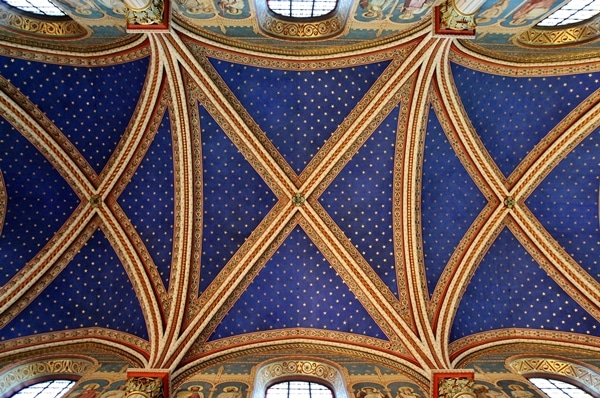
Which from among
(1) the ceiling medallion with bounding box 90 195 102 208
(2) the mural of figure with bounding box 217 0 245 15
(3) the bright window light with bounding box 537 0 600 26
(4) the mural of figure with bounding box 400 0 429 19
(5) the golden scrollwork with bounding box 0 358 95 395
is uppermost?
(2) the mural of figure with bounding box 217 0 245 15

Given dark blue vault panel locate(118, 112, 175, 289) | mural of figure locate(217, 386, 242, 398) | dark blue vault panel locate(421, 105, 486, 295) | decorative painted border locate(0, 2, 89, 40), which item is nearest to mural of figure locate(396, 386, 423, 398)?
dark blue vault panel locate(421, 105, 486, 295)

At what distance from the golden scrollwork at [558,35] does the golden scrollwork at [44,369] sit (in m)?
13.5

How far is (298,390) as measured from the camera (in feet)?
32.7

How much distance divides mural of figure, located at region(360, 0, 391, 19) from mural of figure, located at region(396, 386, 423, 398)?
855cm

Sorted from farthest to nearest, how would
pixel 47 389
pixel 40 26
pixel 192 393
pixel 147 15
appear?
pixel 47 389 → pixel 40 26 → pixel 192 393 → pixel 147 15

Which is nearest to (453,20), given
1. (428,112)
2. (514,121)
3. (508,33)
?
(508,33)

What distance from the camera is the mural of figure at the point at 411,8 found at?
8.76 m

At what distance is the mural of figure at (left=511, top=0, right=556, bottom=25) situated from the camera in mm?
8477

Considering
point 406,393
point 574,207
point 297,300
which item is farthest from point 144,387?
point 574,207

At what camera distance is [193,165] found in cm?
1198

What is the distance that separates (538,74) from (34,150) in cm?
1372

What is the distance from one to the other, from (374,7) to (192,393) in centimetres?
952

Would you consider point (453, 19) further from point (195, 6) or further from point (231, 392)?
point (231, 392)

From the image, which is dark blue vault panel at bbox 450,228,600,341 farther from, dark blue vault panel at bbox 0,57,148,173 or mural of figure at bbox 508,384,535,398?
dark blue vault panel at bbox 0,57,148,173
